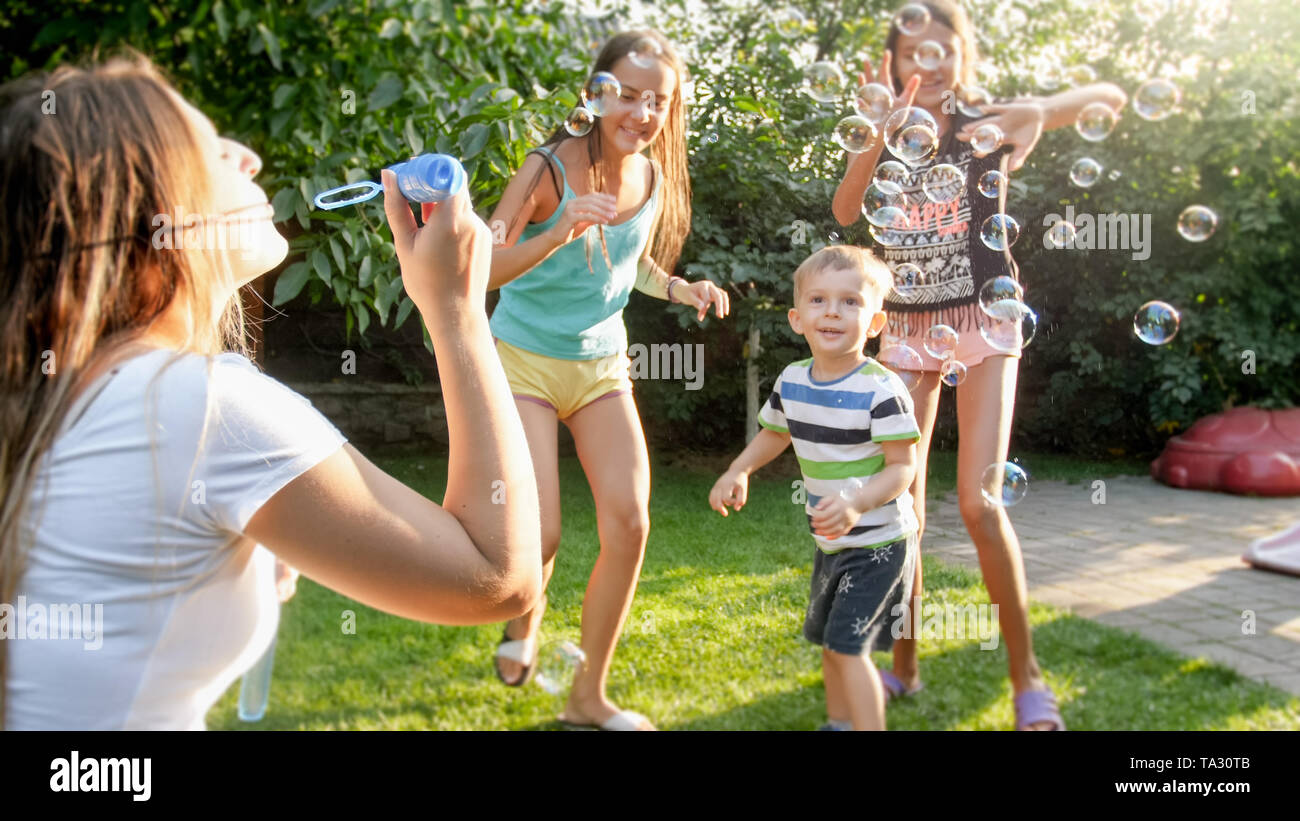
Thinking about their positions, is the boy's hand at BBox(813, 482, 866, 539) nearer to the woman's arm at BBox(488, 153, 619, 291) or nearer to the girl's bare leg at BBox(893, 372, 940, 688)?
the girl's bare leg at BBox(893, 372, 940, 688)

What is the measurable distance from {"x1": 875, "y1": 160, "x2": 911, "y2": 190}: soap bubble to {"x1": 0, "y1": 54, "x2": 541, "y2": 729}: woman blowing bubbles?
47.8 inches

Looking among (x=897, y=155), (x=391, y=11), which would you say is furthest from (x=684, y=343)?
(x=391, y=11)

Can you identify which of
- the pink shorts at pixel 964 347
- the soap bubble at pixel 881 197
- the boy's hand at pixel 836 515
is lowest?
the boy's hand at pixel 836 515

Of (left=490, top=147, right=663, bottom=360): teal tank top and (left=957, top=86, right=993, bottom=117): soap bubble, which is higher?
(left=957, top=86, right=993, bottom=117): soap bubble

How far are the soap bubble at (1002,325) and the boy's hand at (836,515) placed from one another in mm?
482

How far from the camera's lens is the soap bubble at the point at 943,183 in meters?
1.86

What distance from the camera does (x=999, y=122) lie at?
186cm

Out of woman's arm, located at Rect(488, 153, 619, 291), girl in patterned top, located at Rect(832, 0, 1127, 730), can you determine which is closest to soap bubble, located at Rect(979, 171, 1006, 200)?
girl in patterned top, located at Rect(832, 0, 1127, 730)

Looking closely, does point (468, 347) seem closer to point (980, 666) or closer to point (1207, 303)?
point (980, 666)

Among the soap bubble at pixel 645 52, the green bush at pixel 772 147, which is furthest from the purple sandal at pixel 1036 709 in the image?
the soap bubble at pixel 645 52

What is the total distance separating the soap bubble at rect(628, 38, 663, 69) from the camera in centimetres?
181

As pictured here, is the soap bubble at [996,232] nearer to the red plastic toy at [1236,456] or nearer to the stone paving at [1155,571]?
the stone paving at [1155,571]

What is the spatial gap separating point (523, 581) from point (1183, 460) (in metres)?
3.37

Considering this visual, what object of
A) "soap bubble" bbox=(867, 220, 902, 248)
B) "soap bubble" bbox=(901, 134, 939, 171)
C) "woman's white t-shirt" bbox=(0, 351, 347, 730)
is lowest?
"woman's white t-shirt" bbox=(0, 351, 347, 730)
